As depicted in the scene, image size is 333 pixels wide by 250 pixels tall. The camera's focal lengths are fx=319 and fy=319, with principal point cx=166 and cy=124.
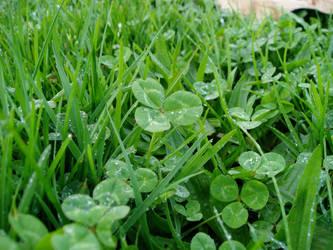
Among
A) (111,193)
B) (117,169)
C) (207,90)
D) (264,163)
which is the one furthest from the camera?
(207,90)

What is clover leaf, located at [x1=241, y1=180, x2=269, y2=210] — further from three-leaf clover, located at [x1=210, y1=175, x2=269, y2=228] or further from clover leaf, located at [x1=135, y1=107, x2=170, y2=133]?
→ clover leaf, located at [x1=135, y1=107, x2=170, y2=133]

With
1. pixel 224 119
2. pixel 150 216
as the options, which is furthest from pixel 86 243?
pixel 224 119

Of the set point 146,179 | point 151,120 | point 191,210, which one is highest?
Result: point 151,120

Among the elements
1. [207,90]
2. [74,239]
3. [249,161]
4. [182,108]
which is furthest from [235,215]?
[207,90]

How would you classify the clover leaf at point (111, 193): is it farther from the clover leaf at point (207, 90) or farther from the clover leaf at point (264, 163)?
the clover leaf at point (207, 90)

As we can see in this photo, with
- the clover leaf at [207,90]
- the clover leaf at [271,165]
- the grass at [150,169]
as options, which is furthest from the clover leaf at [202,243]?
the clover leaf at [207,90]

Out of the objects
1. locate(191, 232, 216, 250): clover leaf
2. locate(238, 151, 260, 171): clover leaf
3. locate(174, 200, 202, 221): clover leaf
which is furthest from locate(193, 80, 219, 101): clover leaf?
locate(191, 232, 216, 250): clover leaf

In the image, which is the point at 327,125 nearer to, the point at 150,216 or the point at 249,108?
the point at 249,108

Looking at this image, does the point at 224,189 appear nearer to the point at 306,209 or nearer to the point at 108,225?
the point at 306,209
